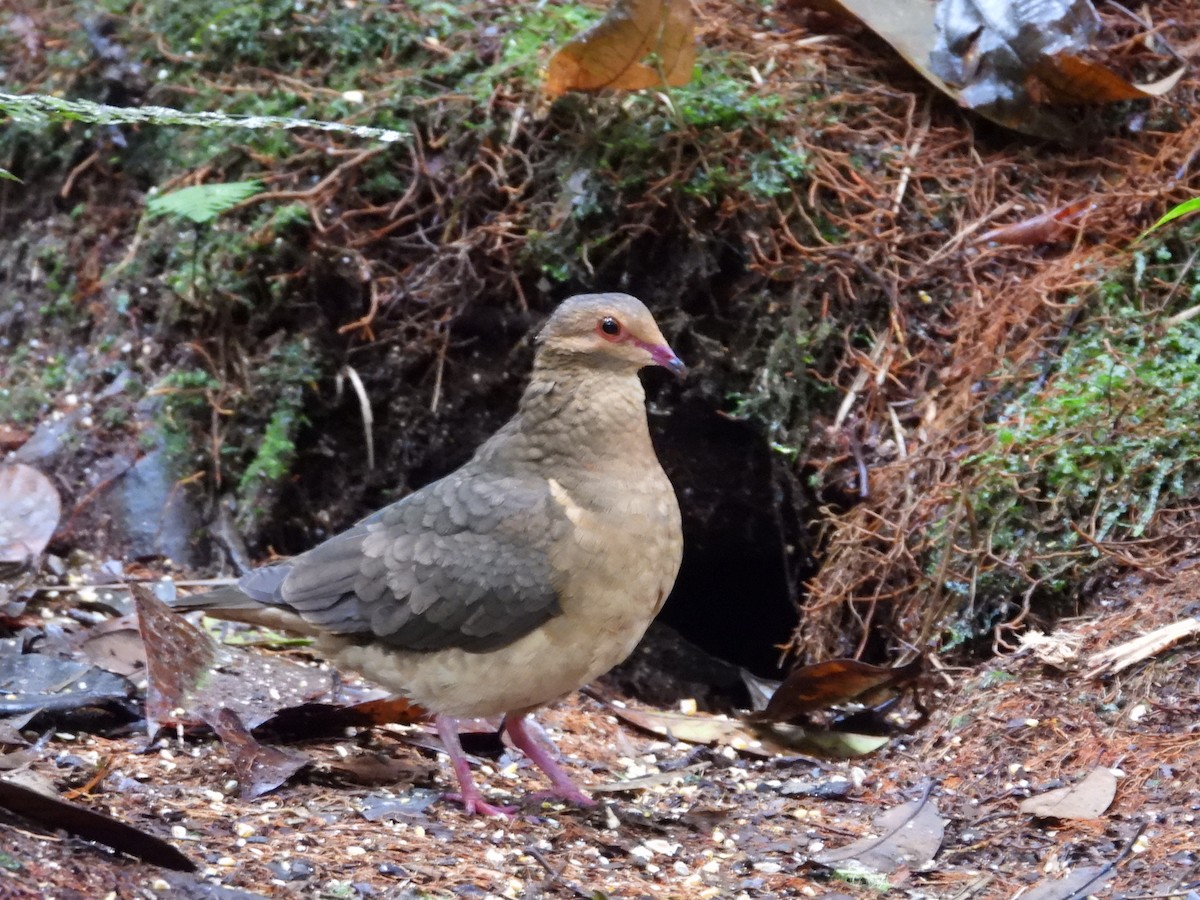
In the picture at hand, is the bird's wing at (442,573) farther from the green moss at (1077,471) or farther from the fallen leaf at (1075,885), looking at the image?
the green moss at (1077,471)

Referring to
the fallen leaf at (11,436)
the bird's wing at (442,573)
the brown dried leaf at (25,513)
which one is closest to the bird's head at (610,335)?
the bird's wing at (442,573)

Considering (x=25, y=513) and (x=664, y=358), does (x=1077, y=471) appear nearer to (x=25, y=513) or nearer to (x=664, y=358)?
(x=664, y=358)

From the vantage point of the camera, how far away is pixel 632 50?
5.27 meters

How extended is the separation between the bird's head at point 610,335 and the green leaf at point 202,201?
2.21 meters

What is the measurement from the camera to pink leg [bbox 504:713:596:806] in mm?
3854

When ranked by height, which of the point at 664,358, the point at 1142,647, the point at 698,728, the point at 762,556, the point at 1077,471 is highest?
the point at 664,358

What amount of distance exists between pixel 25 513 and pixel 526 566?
2.61 meters

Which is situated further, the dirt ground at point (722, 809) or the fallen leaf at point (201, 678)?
the fallen leaf at point (201, 678)

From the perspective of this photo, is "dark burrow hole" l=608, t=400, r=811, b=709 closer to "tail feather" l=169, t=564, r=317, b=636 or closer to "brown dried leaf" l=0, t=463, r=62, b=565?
"tail feather" l=169, t=564, r=317, b=636

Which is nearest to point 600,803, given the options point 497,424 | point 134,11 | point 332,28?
point 497,424

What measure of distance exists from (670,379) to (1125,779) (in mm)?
2861

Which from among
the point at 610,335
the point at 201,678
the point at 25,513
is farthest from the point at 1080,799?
the point at 25,513

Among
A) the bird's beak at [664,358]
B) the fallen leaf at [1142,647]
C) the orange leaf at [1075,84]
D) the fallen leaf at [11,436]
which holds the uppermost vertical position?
the orange leaf at [1075,84]

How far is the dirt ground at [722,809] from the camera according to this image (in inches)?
118
